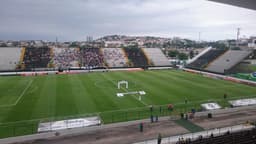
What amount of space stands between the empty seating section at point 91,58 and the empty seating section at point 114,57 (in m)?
2.02

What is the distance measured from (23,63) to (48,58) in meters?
6.98

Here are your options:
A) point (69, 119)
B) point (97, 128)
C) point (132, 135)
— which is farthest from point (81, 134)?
point (132, 135)

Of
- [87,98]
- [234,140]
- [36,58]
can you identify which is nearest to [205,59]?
[87,98]

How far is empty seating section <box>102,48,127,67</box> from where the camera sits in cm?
6223

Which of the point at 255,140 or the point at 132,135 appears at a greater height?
the point at 255,140

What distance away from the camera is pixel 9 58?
184ft

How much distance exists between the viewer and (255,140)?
40.1ft

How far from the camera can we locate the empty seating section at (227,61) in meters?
52.5

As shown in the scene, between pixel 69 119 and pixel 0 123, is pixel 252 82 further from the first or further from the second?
pixel 0 123

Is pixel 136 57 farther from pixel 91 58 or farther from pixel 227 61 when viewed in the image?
pixel 227 61

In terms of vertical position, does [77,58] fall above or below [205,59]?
above

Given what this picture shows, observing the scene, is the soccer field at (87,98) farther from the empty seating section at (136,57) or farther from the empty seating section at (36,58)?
the empty seating section at (136,57)

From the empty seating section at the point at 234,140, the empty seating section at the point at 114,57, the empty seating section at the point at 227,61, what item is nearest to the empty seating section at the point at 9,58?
the empty seating section at the point at 114,57

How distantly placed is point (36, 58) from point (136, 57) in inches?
1198
